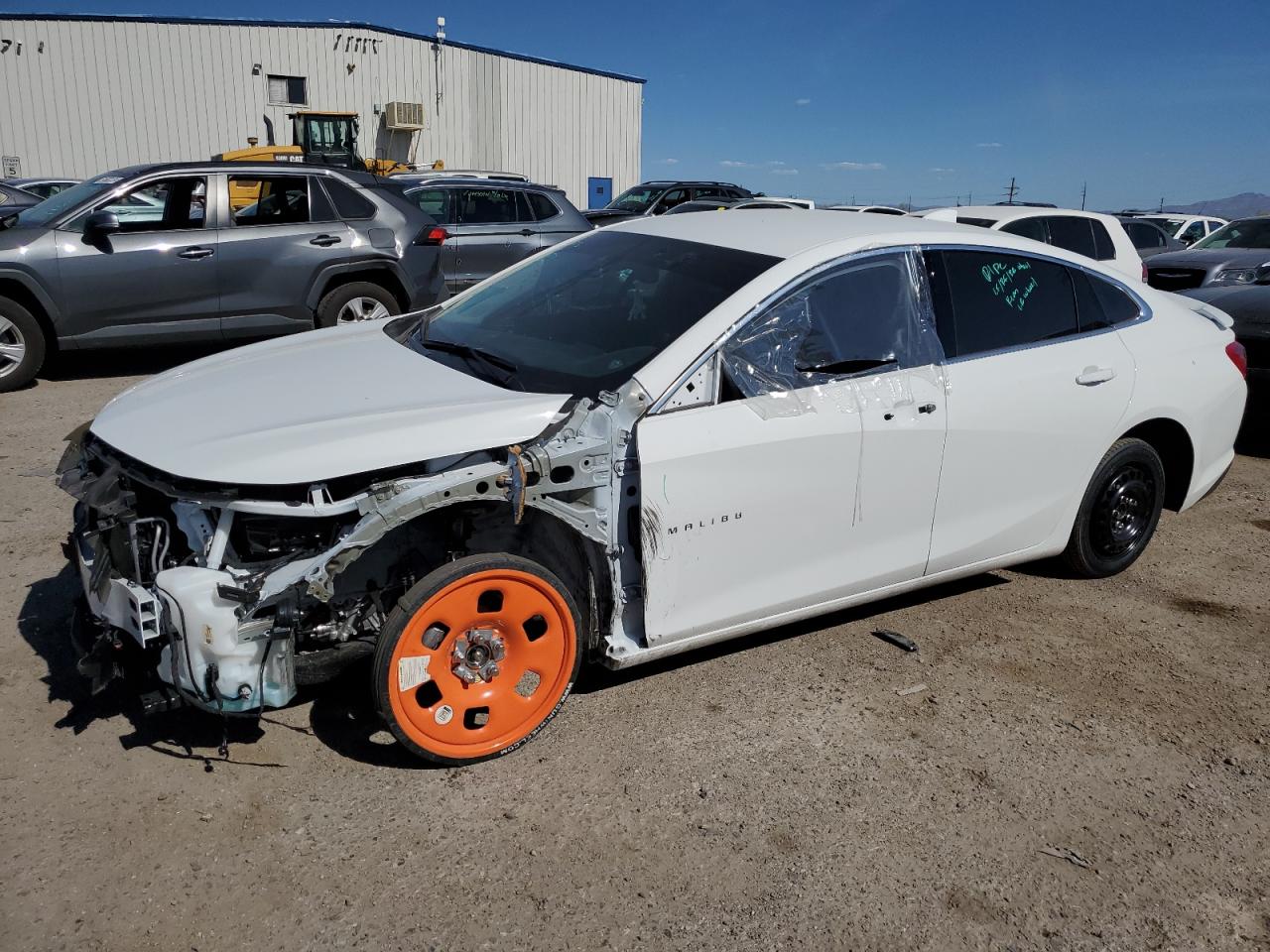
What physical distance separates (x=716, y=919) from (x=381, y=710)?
1135 mm

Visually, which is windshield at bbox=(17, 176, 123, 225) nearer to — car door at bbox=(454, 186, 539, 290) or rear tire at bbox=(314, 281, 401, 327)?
rear tire at bbox=(314, 281, 401, 327)

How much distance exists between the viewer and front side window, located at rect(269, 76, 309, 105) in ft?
101

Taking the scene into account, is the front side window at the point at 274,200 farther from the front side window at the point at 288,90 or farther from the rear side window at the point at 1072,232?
the front side window at the point at 288,90

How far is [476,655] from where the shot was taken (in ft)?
10.3

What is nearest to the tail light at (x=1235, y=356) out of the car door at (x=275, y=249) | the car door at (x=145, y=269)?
Answer: the car door at (x=275, y=249)

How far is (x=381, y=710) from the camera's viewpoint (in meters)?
2.97

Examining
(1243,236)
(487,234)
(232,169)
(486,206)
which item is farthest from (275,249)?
(1243,236)

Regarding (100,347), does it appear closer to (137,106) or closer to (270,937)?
(270,937)

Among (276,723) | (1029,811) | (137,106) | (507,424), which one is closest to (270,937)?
(276,723)

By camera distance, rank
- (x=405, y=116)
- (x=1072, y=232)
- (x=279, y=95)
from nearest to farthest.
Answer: (x=1072, y=232), (x=279, y=95), (x=405, y=116)

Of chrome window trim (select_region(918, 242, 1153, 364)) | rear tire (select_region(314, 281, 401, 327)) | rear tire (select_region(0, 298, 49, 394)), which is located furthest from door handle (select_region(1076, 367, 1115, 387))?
rear tire (select_region(0, 298, 49, 394))

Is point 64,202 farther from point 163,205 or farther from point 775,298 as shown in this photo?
point 775,298

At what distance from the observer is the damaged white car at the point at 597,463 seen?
2896 mm

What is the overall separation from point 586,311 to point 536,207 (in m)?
8.40
